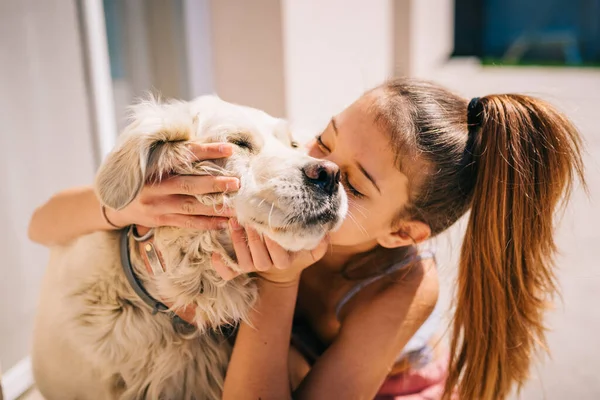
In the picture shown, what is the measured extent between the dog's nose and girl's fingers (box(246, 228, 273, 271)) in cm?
19

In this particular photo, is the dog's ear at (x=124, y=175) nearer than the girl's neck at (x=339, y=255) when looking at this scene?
Yes

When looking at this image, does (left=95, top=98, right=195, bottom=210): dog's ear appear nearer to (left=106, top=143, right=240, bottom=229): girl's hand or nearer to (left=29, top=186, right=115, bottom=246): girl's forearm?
(left=106, top=143, right=240, bottom=229): girl's hand

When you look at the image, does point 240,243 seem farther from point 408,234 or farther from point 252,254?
point 408,234

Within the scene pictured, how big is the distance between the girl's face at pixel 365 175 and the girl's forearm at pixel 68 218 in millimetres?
684

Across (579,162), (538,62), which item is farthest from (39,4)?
(538,62)

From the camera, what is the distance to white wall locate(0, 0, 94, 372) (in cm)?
212

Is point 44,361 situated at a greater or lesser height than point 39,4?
lesser

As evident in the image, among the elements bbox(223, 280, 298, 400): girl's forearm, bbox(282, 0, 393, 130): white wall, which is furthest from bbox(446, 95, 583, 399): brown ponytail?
bbox(282, 0, 393, 130): white wall

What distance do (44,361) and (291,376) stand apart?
74 cm

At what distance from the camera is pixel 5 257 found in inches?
83.7

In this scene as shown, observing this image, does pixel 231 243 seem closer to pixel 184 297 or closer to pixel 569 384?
pixel 184 297

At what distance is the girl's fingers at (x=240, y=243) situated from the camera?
1.38 meters

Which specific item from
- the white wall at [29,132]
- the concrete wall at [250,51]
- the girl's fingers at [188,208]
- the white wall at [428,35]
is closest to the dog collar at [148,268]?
the girl's fingers at [188,208]

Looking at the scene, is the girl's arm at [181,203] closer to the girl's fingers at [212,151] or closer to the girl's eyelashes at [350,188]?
the girl's fingers at [212,151]
